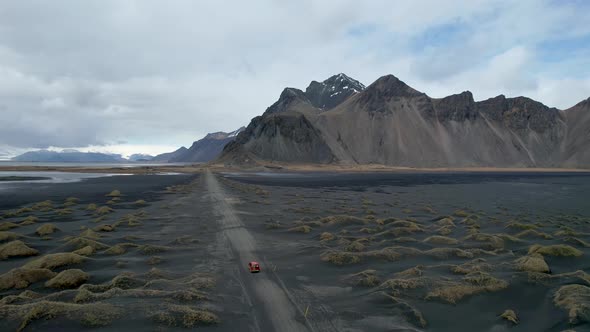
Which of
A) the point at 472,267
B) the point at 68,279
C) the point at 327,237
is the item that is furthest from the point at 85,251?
the point at 472,267

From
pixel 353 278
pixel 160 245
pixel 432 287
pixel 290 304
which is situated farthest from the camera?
pixel 160 245

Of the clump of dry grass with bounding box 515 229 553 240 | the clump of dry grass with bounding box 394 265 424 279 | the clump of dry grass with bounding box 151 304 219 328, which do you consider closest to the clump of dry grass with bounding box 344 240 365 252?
the clump of dry grass with bounding box 394 265 424 279

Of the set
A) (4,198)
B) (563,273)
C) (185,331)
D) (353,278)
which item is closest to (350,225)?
(353,278)

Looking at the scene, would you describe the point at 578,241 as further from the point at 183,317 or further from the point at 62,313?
the point at 62,313

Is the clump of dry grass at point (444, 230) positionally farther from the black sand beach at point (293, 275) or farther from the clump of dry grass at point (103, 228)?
the clump of dry grass at point (103, 228)

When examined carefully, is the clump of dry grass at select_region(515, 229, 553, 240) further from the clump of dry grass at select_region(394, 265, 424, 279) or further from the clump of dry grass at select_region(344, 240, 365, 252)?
the clump of dry grass at select_region(394, 265, 424, 279)

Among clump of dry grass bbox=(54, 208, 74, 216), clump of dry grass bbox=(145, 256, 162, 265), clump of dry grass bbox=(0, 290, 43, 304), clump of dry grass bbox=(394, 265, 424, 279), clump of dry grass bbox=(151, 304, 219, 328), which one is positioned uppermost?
clump of dry grass bbox=(0, 290, 43, 304)

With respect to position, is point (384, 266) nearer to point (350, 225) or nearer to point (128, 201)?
point (350, 225)
